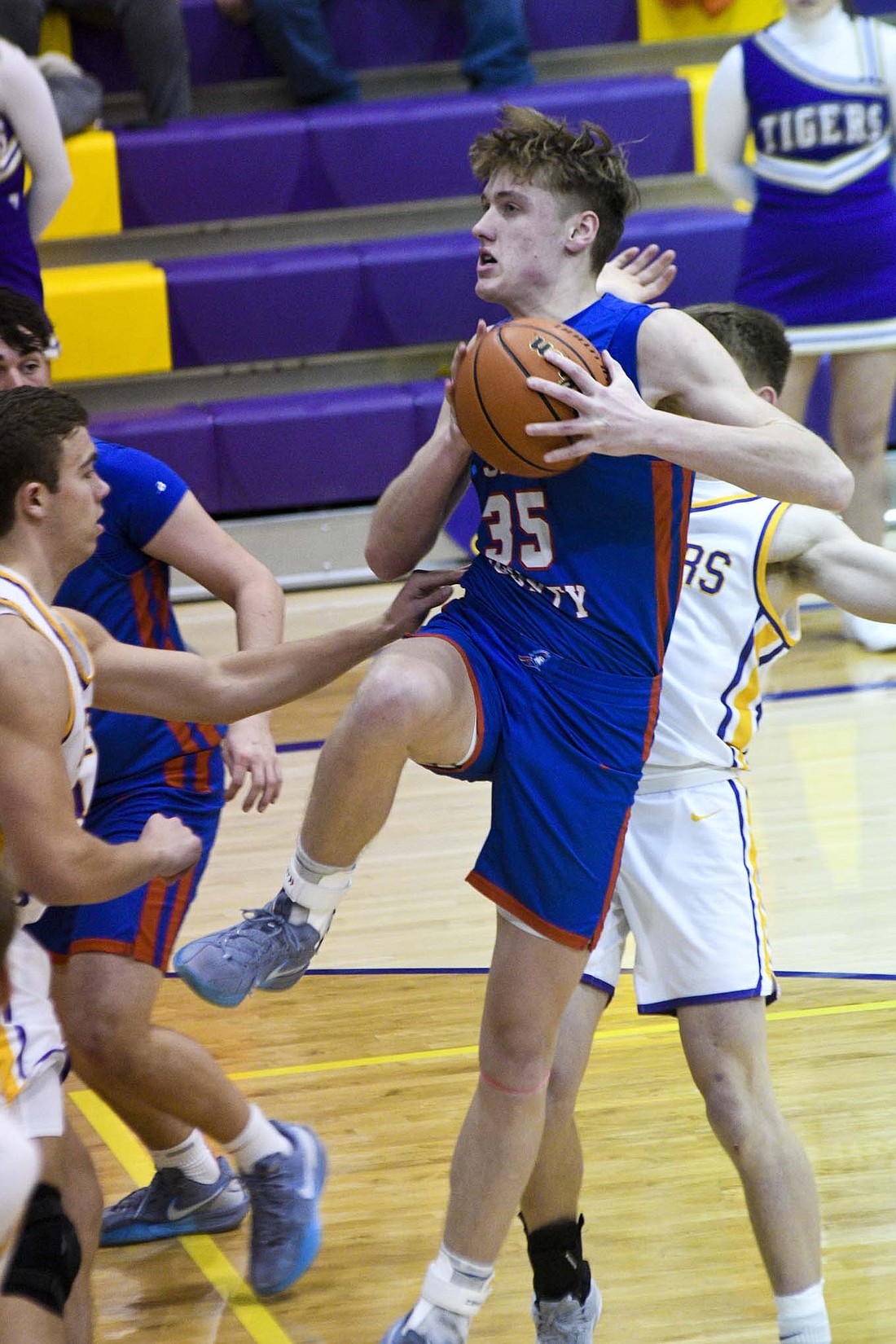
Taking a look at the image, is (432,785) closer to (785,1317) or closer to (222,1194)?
(222,1194)

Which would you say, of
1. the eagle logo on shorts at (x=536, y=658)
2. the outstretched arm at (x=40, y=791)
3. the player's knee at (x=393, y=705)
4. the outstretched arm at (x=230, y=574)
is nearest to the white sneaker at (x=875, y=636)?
the outstretched arm at (x=230, y=574)

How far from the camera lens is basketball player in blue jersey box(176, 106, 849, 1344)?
2.73 metres

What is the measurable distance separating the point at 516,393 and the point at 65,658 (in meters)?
0.78

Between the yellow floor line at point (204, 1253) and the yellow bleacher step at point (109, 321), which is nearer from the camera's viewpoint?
the yellow floor line at point (204, 1253)

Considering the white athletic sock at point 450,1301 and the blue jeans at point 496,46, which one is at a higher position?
the blue jeans at point 496,46

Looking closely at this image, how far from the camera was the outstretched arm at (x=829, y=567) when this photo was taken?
301 cm

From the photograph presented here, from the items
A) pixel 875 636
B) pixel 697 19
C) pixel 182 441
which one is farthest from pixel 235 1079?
pixel 697 19

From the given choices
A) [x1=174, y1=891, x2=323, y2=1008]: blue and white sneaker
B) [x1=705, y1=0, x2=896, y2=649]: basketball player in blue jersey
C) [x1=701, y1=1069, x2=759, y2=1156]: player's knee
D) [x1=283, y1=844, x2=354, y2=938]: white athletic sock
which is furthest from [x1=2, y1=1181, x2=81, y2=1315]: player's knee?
[x1=705, y1=0, x2=896, y2=649]: basketball player in blue jersey

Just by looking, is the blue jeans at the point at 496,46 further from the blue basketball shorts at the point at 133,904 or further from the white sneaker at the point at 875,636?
the blue basketball shorts at the point at 133,904

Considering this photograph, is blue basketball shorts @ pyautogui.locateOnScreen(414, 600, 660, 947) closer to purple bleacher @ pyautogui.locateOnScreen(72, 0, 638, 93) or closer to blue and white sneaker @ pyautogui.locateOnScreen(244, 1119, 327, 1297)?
blue and white sneaker @ pyautogui.locateOnScreen(244, 1119, 327, 1297)

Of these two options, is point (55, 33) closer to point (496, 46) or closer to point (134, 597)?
point (496, 46)

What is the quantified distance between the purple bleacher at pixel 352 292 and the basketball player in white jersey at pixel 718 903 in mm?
5837

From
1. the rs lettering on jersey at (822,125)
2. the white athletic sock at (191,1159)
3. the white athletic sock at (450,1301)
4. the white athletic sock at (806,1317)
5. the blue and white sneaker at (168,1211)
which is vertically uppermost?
the rs lettering on jersey at (822,125)

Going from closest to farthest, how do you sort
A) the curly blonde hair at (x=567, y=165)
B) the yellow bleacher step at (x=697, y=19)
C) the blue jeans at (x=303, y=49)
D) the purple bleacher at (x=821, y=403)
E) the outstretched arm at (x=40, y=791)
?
the outstretched arm at (x=40, y=791)
the curly blonde hair at (x=567, y=165)
the purple bleacher at (x=821, y=403)
the blue jeans at (x=303, y=49)
the yellow bleacher step at (x=697, y=19)
